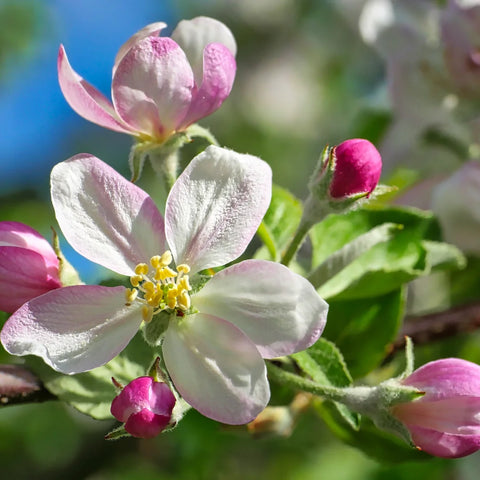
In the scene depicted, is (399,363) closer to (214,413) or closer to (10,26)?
(214,413)

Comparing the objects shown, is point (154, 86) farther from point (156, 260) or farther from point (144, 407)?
point (144, 407)

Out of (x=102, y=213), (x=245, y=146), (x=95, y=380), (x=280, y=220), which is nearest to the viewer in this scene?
(x=102, y=213)

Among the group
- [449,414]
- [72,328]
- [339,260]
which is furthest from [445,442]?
[72,328]

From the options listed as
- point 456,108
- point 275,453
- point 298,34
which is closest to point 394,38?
point 456,108

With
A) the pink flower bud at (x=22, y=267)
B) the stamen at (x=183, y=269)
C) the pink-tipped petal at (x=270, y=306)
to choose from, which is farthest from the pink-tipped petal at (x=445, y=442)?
the pink flower bud at (x=22, y=267)

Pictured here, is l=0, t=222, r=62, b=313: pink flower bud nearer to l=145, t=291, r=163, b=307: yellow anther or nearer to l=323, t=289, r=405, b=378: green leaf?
l=145, t=291, r=163, b=307: yellow anther

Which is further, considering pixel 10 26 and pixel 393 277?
pixel 10 26
